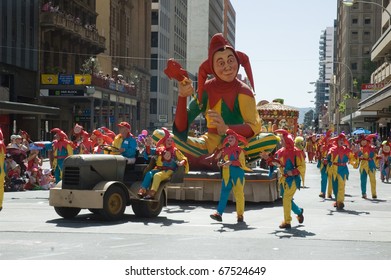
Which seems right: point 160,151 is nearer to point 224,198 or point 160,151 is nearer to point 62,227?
point 224,198

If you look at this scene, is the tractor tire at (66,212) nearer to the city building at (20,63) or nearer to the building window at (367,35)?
the city building at (20,63)

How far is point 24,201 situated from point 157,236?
23.1 feet

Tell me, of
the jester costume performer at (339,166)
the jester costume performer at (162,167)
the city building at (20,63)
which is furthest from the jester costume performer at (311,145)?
the jester costume performer at (162,167)

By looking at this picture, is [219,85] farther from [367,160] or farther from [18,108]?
[18,108]

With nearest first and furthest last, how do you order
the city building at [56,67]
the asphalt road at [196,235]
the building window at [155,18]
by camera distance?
1. the asphalt road at [196,235]
2. the city building at [56,67]
3. the building window at [155,18]

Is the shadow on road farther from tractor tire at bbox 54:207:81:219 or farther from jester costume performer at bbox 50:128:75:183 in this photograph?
jester costume performer at bbox 50:128:75:183

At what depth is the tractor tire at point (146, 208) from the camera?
1394 centimetres

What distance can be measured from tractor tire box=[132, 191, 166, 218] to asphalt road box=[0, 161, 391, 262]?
0.56 feet

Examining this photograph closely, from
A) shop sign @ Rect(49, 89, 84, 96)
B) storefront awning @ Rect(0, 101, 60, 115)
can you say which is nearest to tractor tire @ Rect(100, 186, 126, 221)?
storefront awning @ Rect(0, 101, 60, 115)

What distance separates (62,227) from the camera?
486 inches

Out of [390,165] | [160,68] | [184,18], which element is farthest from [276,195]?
[184,18]

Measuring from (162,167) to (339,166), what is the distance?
14.9ft

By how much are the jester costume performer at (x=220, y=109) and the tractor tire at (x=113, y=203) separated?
165 inches

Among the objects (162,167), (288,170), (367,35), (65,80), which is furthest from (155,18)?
(288,170)
